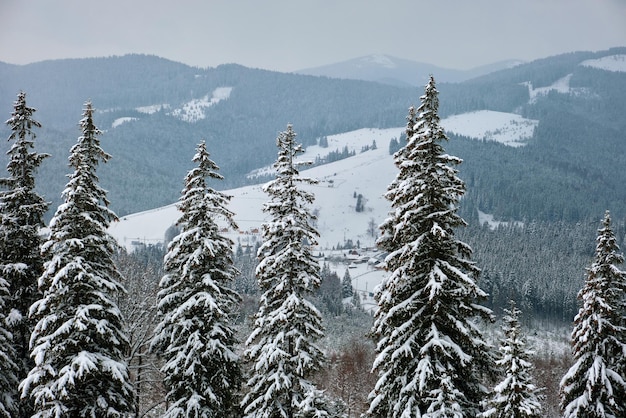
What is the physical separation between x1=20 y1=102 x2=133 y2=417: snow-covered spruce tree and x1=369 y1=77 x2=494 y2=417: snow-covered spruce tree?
1045 centimetres

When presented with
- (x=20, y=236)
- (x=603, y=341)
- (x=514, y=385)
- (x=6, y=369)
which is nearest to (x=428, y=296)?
(x=514, y=385)

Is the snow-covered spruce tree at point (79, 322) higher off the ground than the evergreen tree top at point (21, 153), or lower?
lower

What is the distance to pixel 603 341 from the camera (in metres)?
22.4

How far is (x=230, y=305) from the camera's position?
77.3ft

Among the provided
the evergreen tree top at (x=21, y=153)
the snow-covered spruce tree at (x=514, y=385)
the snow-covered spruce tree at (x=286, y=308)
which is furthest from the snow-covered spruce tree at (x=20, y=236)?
the snow-covered spruce tree at (x=514, y=385)

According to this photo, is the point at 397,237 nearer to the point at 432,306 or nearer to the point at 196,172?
the point at 432,306

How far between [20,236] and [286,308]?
43.5 feet

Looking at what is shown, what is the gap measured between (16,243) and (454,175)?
19.9 m

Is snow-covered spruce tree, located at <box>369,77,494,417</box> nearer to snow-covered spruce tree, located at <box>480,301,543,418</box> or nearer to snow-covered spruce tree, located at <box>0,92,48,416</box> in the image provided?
snow-covered spruce tree, located at <box>480,301,543,418</box>

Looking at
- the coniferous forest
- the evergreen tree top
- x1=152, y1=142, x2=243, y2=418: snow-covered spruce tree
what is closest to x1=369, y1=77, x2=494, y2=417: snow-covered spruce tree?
the coniferous forest

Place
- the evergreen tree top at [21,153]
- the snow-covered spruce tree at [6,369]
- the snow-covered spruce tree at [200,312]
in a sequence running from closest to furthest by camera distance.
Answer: the snow-covered spruce tree at [200,312] < the snow-covered spruce tree at [6,369] < the evergreen tree top at [21,153]

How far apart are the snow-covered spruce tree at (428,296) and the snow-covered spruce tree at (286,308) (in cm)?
377

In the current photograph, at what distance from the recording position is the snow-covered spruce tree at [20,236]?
24.7 metres

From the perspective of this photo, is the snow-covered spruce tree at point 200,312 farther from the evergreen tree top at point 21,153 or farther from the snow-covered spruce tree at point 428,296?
the evergreen tree top at point 21,153
